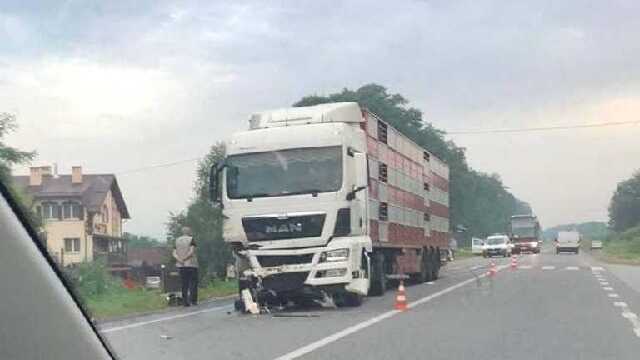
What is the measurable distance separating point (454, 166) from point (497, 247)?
23740 mm

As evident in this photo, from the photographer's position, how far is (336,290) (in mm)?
16516

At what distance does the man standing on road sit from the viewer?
55.7 ft

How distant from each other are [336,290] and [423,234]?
10.3 meters

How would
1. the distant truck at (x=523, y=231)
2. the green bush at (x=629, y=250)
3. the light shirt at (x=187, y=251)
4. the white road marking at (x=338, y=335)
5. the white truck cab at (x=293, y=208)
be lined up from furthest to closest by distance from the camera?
the distant truck at (x=523, y=231) < the green bush at (x=629, y=250) < the light shirt at (x=187, y=251) < the white truck cab at (x=293, y=208) < the white road marking at (x=338, y=335)

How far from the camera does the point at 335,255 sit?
16.2m

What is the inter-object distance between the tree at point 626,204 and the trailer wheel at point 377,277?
109 metres

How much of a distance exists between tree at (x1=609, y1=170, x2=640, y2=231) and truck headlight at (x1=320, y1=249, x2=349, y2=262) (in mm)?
112947

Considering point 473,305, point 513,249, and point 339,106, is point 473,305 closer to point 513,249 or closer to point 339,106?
point 339,106

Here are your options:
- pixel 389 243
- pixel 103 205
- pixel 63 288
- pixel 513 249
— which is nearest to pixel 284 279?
pixel 389 243

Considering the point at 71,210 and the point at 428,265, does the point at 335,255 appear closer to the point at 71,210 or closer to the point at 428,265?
the point at 428,265

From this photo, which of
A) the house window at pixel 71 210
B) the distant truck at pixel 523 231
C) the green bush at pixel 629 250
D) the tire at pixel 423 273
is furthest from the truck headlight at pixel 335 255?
the distant truck at pixel 523 231

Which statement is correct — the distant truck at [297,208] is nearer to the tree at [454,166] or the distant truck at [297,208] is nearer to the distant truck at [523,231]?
the tree at [454,166]

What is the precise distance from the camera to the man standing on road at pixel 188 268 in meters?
17.0

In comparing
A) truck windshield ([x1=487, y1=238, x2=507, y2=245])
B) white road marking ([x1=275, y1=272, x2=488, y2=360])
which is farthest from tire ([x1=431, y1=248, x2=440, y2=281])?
truck windshield ([x1=487, y1=238, x2=507, y2=245])
